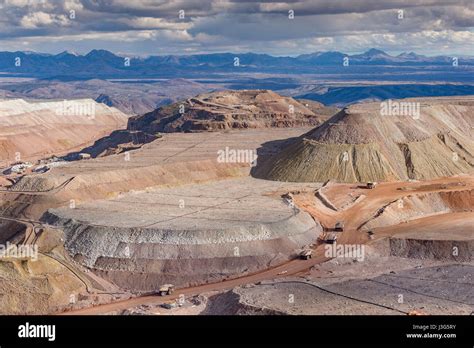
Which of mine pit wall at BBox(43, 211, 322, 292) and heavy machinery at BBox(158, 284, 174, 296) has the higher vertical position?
mine pit wall at BBox(43, 211, 322, 292)

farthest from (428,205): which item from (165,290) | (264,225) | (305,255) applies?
(165,290)

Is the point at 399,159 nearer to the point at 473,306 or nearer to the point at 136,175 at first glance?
the point at 136,175

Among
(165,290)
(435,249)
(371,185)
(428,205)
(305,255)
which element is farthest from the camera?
(371,185)

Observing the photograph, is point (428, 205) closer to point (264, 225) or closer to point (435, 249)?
point (435, 249)

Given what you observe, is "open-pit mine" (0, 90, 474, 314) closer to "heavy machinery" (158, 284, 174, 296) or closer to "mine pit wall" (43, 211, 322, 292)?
"mine pit wall" (43, 211, 322, 292)

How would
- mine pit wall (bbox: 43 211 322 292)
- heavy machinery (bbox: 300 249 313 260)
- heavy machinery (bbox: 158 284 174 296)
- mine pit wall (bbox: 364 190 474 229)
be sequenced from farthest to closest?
1. mine pit wall (bbox: 364 190 474 229)
2. heavy machinery (bbox: 300 249 313 260)
3. mine pit wall (bbox: 43 211 322 292)
4. heavy machinery (bbox: 158 284 174 296)

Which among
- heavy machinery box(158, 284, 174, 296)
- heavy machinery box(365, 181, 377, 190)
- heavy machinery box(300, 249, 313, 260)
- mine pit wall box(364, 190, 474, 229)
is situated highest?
heavy machinery box(365, 181, 377, 190)

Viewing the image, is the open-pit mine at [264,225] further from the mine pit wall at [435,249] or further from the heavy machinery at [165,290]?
the heavy machinery at [165,290]

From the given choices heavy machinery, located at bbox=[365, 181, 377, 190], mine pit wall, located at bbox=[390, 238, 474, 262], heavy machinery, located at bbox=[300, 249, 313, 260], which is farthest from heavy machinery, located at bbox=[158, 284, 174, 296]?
heavy machinery, located at bbox=[365, 181, 377, 190]
